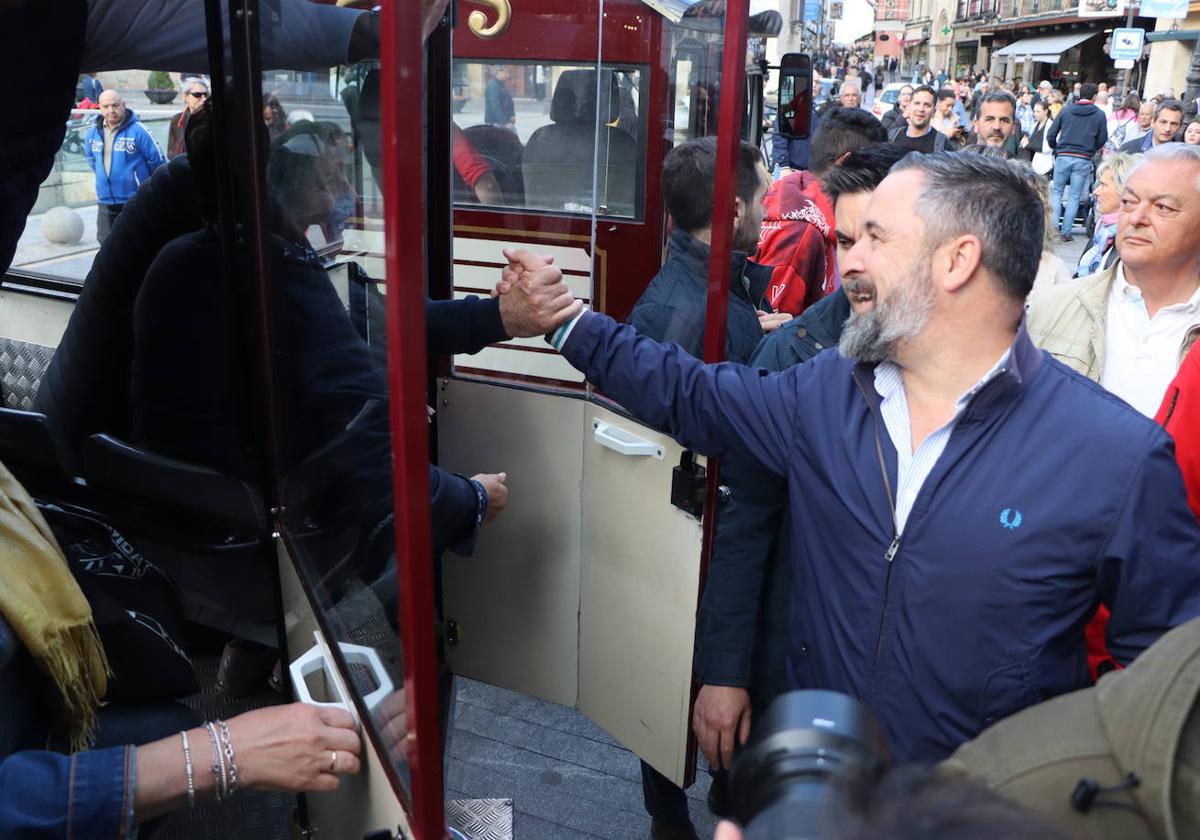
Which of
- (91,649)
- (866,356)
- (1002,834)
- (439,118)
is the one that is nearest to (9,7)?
(439,118)

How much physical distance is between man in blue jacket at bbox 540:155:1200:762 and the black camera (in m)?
0.72

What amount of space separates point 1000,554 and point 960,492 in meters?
0.11

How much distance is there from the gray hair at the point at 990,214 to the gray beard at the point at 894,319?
0.07m

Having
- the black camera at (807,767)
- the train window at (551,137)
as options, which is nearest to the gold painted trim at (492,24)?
the train window at (551,137)

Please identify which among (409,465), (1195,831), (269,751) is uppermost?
(409,465)

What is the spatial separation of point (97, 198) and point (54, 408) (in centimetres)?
120

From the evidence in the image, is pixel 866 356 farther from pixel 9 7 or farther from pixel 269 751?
pixel 9 7

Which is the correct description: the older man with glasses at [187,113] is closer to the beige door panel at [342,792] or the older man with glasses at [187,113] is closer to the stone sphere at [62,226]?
the stone sphere at [62,226]

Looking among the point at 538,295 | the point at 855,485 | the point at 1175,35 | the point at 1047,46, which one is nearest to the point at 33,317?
the point at 538,295

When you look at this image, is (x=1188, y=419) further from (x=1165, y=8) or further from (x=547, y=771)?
(x=1165, y=8)

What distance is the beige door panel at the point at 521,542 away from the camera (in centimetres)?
275

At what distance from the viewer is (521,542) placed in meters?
2.88

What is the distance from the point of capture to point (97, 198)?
3.65 meters

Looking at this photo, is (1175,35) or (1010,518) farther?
(1175,35)
